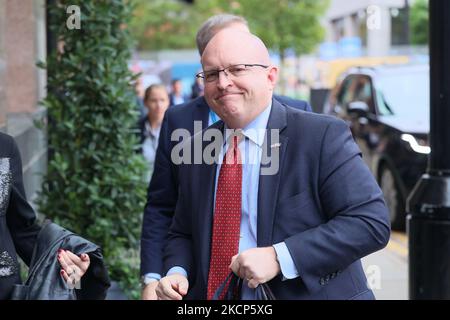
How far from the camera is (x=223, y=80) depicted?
3035mm

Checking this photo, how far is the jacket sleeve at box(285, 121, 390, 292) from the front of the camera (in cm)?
291

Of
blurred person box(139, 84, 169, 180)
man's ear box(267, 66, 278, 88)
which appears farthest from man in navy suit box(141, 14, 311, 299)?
blurred person box(139, 84, 169, 180)

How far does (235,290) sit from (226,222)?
0.22 metres

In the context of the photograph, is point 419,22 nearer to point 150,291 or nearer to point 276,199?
point 150,291

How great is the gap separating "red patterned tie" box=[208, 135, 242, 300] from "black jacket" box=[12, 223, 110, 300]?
36cm

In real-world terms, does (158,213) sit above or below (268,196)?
below

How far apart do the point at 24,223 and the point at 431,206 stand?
2.78 meters

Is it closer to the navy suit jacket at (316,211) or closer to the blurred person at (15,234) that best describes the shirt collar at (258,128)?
the navy suit jacket at (316,211)

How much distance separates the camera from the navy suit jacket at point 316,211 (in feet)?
9.59

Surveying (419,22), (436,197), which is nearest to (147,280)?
(436,197)

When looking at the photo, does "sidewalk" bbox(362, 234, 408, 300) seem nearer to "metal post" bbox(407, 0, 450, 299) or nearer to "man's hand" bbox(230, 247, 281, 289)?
"metal post" bbox(407, 0, 450, 299)

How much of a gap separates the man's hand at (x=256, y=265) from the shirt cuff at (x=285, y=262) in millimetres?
17
